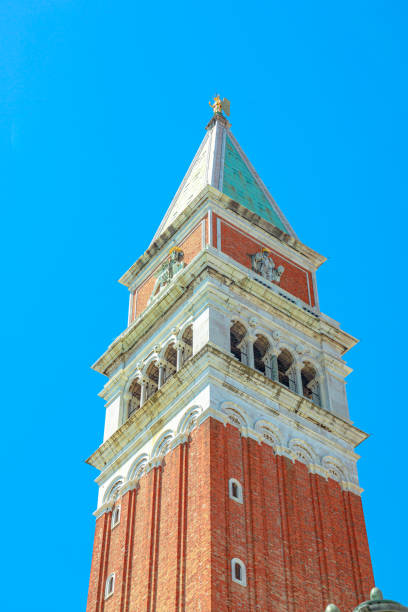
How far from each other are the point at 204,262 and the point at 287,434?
364 inches

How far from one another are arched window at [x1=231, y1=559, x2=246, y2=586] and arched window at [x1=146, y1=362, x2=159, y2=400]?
13.1 metres

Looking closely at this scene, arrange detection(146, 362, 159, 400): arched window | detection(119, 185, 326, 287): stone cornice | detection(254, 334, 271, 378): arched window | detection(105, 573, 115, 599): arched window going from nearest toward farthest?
1. detection(105, 573, 115, 599): arched window
2. detection(254, 334, 271, 378): arched window
3. detection(146, 362, 159, 400): arched window
4. detection(119, 185, 326, 287): stone cornice

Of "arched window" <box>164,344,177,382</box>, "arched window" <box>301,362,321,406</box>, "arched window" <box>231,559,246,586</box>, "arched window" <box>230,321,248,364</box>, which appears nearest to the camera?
"arched window" <box>231,559,246,586</box>

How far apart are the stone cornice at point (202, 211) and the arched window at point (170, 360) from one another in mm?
8254

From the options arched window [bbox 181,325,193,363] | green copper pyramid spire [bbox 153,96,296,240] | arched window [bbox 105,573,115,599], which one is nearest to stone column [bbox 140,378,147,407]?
arched window [bbox 181,325,193,363]

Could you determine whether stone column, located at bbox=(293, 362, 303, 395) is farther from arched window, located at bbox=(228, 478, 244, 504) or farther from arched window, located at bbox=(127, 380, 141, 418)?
arched window, located at bbox=(228, 478, 244, 504)

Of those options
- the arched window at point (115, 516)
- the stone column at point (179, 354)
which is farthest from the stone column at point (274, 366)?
the arched window at point (115, 516)

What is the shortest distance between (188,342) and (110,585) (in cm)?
1165

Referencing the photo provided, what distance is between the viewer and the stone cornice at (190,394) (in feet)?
175

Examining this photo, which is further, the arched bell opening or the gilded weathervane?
the gilded weathervane

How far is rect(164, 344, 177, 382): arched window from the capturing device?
57375 mm

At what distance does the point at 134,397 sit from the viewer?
59688 mm

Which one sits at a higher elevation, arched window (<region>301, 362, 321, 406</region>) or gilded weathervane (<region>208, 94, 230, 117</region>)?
gilded weathervane (<region>208, 94, 230, 117</region>)

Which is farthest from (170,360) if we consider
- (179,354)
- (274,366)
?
(274,366)
